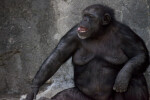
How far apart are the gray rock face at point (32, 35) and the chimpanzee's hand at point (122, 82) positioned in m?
1.35

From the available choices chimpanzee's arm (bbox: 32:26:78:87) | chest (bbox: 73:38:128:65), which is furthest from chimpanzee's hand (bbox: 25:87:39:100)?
chest (bbox: 73:38:128:65)

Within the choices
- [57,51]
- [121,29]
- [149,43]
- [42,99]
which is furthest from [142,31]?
[42,99]

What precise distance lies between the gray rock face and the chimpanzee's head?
0.92 metres

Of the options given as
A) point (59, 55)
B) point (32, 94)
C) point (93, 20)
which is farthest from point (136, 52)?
point (32, 94)

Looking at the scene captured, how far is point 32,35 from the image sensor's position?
7305 mm

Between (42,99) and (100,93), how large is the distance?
2.28 ft

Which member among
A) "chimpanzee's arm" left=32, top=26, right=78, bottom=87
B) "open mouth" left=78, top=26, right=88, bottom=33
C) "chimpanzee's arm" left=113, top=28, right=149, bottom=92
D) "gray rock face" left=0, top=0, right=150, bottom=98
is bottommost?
"gray rock face" left=0, top=0, right=150, bottom=98

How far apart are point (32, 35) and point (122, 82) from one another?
2.09 m

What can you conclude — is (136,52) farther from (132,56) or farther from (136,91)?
(136,91)

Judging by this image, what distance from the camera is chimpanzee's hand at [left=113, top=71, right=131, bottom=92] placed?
5.66m

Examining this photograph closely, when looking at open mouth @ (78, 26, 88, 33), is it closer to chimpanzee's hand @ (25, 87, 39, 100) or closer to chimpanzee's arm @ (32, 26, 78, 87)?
chimpanzee's arm @ (32, 26, 78, 87)

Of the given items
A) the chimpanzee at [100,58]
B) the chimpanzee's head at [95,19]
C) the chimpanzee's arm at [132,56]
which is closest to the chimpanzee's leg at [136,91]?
the chimpanzee at [100,58]

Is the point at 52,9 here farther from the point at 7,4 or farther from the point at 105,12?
the point at 105,12

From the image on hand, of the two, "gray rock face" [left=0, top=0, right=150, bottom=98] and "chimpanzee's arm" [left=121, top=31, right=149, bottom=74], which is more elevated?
"chimpanzee's arm" [left=121, top=31, right=149, bottom=74]
